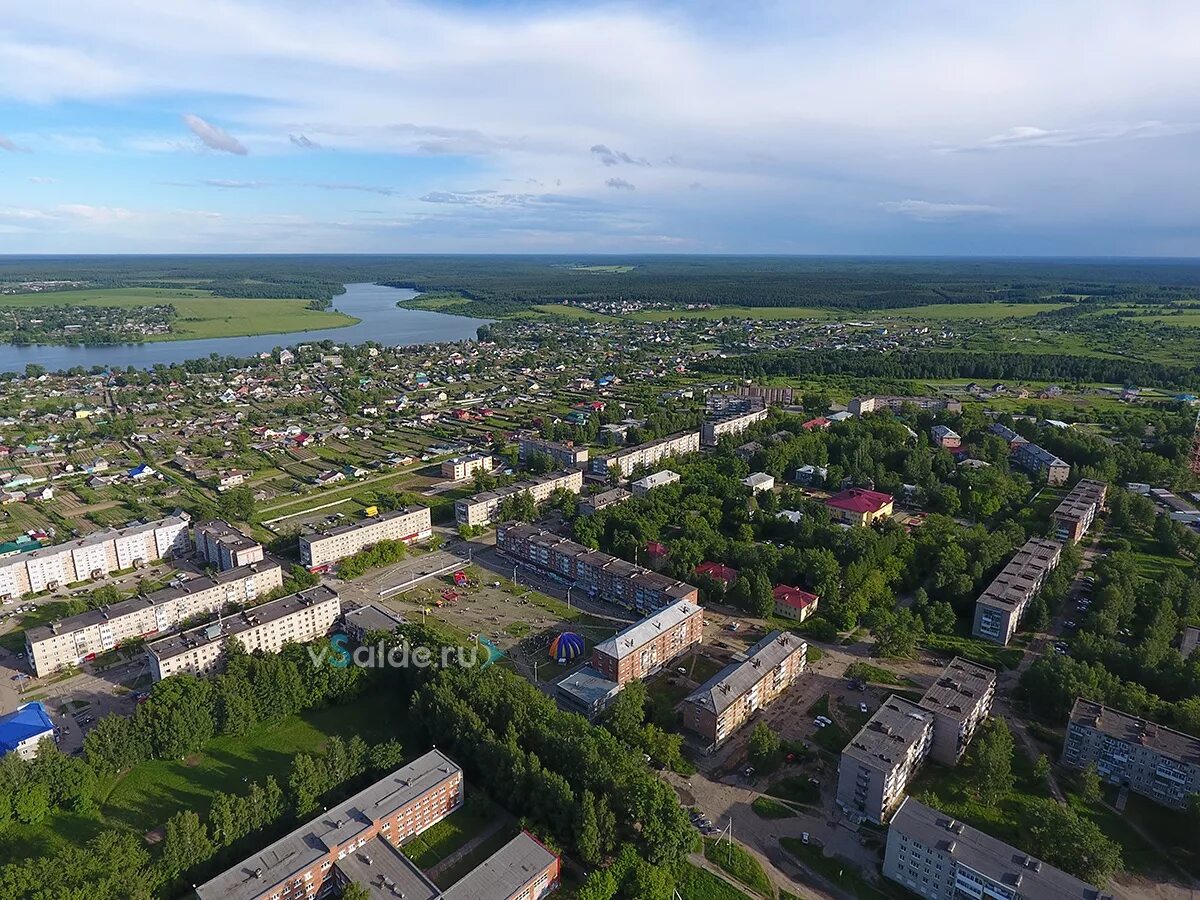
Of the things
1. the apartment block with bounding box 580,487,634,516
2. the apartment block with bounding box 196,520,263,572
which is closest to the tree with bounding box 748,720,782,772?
the apartment block with bounding box 580,487,634,516

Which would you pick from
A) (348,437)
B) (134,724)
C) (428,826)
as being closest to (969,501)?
(428,826)

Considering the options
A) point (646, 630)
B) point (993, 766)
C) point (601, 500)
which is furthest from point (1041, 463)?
point (646, 630)

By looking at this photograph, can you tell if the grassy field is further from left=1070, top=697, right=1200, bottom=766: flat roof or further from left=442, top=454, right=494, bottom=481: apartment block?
left=1070, top=697, right=1200, bottom=766: flat roof

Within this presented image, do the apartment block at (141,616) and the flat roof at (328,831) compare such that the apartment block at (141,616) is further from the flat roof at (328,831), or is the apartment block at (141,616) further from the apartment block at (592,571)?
the flat roof at (328,831)

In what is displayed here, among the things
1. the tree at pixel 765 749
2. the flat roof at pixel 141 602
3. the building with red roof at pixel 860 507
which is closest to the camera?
the tree at pixel 765 749

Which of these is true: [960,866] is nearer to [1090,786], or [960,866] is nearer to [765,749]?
[765,749]

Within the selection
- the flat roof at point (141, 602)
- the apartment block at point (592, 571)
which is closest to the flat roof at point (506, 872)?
the apartment block at point (592, 571)

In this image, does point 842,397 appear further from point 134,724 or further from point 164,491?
point 134,724
